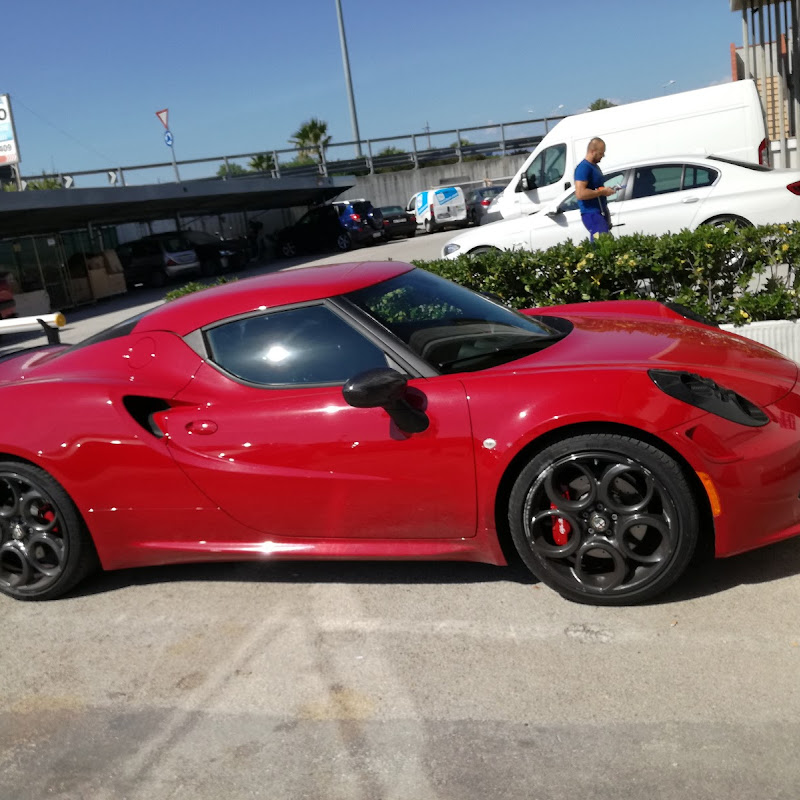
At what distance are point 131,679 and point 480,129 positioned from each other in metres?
37.0

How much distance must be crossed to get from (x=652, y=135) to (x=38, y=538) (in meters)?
13.9

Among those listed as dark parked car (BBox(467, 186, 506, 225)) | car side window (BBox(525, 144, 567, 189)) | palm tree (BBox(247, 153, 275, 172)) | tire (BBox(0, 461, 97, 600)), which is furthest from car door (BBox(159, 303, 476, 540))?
palm tree (BBox(247, 153, 275, 172))

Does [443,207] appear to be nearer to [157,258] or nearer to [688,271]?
[157,258]

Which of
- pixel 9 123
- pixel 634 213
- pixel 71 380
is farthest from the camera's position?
pixel 9 123

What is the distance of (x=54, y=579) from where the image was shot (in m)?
4.35

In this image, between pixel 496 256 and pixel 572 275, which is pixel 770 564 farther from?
pixel 496 256

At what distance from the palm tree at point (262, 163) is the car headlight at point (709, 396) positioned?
3342 centimetres

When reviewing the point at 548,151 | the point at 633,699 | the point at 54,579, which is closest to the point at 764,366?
the point at 633,699

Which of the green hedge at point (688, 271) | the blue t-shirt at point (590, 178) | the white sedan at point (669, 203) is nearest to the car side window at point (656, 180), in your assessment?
the white sedan at point (669, 203)

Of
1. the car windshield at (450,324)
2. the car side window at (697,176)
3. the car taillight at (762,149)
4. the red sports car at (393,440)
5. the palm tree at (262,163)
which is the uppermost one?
the palm tree at (262,163)

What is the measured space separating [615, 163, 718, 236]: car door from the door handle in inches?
318

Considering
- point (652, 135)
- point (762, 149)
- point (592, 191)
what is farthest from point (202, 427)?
point (652, 135)

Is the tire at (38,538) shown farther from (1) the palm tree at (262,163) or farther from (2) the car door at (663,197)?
(1) the palm tree at (262,163)

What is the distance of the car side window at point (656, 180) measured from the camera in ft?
37.0
